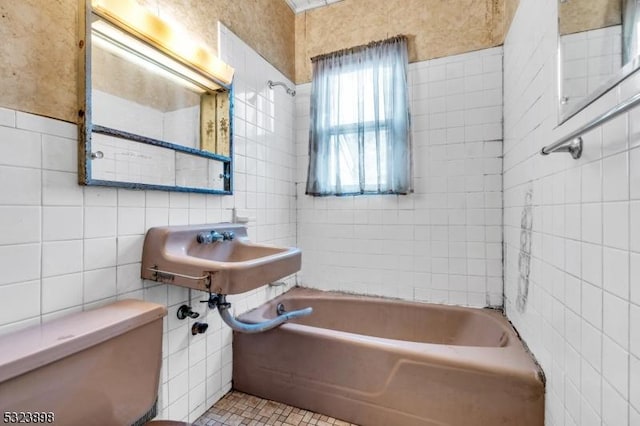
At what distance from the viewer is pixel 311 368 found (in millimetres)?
1490

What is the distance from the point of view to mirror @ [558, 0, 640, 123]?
0.69m

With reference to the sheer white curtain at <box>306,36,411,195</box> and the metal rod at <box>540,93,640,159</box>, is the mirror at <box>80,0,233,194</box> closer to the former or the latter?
the sheer white curtain at <box>306,36,411,195</box>

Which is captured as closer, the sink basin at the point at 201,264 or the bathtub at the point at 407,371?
the sink basin at the point at 201,264

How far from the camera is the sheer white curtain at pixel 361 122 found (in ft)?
6.45

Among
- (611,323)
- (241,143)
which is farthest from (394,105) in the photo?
(611,323)

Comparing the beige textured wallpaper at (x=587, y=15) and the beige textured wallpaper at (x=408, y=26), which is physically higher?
the beige textured wallpaper at (x=408, y=26)

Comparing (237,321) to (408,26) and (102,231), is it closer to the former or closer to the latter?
(102,231)

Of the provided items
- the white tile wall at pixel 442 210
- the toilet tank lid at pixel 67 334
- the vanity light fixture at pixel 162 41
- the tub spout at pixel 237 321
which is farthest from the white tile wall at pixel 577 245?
the vanity light fixture at pixel 162 41

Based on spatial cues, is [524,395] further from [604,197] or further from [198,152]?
[198,152]

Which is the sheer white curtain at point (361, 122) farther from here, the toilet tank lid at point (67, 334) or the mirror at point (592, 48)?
the toilet tank lid at point (67, 334)

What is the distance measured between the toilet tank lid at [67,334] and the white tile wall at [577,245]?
132 centimetres

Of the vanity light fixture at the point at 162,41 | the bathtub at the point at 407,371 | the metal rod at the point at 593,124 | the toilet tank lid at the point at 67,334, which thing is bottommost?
the bathtub at the point at 407,371

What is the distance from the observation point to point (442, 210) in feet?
6.40

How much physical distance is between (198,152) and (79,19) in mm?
625
